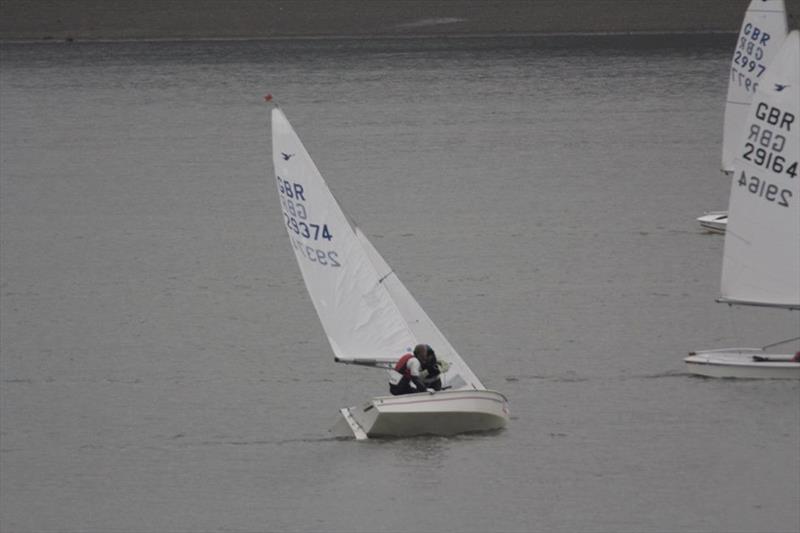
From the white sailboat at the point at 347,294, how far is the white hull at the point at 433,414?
0.04 metres

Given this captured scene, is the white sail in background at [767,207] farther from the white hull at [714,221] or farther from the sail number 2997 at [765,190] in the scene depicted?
the white hull at [714,221]

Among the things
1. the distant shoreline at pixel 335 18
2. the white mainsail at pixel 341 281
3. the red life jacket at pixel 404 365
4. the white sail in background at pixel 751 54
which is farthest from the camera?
the distant shoreline at pixel 335 18

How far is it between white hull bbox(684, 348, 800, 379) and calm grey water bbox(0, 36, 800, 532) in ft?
1.31

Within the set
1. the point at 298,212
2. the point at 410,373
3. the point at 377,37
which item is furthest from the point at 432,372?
the point at 377,37

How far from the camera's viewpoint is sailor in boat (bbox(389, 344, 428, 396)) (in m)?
29.1

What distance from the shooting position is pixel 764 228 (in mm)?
33781

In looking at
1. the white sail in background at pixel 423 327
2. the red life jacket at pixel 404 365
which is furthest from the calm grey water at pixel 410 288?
the red life jacket at pixel 404 365

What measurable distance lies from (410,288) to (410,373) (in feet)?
50.8

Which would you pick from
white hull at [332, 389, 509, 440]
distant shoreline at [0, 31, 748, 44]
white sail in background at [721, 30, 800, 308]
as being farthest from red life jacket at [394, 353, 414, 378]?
distant shoreline at [0, 31, 748, 44]

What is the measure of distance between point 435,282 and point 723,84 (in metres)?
39.8

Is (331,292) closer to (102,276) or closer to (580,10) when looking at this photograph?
(102,276)

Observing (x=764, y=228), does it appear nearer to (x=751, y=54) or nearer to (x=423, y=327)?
(x=423, y=327)

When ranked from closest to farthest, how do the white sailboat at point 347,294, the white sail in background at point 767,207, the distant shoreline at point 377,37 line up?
the white sailboat at point 347,294 → the white sail in background at point 767,207 → the distant shoreline at point 377,37

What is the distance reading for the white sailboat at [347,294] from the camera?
30.5 meters
